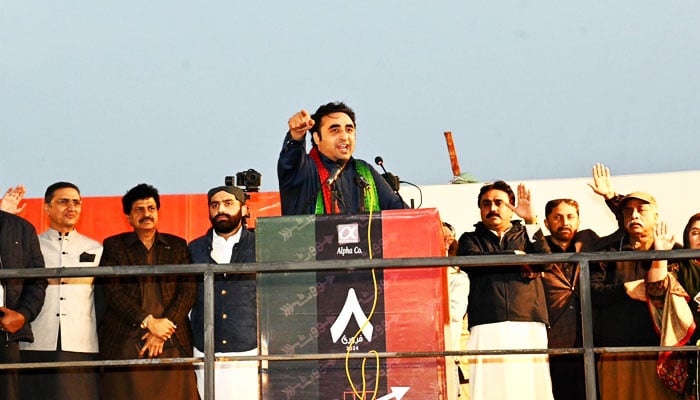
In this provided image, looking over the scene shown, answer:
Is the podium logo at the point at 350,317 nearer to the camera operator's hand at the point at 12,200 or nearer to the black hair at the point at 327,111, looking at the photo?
the black hair at the point at 327,111

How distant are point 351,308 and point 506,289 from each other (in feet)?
6.05

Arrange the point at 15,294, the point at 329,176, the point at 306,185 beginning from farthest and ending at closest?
the point at 15,294 < the point at 306,185 < the point at 329,176

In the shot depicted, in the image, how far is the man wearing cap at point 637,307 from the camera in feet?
18.6

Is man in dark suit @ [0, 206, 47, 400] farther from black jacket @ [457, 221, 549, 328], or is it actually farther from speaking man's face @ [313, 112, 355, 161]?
black jacket @ [457, 221, 549, 328]

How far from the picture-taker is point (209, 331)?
416 cm

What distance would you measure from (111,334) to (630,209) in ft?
9.30

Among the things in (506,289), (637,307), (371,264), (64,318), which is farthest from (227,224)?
(637,307)

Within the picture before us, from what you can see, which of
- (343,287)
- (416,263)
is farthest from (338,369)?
(416,263)

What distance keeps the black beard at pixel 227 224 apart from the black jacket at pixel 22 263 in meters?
0.93

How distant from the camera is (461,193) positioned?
863 centimetres

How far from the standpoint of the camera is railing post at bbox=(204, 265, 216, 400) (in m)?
4.14

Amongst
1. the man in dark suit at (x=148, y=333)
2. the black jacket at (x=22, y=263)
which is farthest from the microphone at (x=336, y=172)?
the black jacket at (x=22, y=263)

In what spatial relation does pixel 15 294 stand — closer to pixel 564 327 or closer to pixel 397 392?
pixel 397 392

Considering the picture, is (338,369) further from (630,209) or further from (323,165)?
(630,209)
